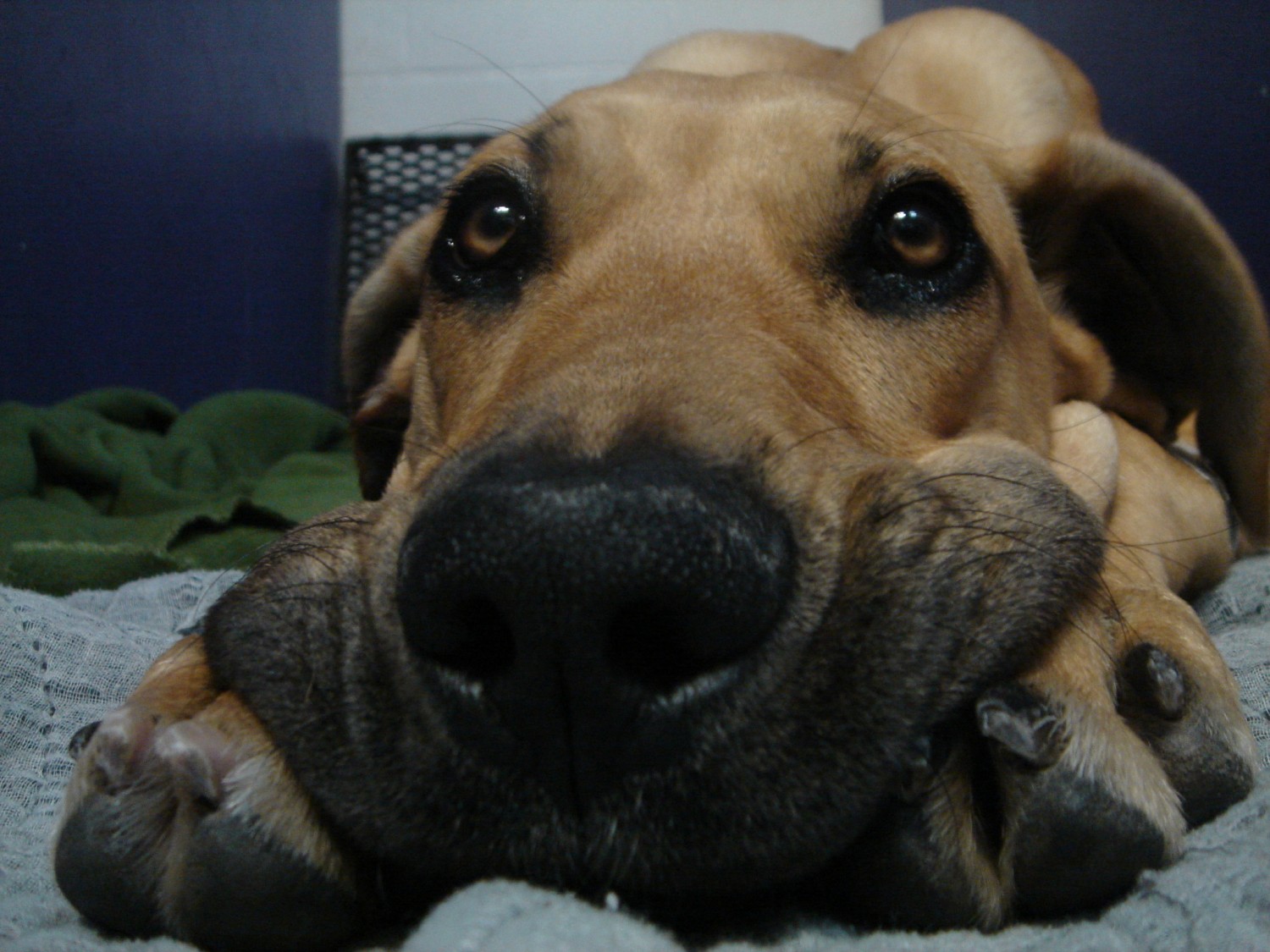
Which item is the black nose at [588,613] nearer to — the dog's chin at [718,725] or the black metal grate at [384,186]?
the dog's chin at [718,725]

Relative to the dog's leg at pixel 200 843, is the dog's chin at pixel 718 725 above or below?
above

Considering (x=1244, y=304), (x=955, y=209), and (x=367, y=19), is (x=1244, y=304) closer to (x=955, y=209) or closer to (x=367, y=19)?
(x=955, y=209)

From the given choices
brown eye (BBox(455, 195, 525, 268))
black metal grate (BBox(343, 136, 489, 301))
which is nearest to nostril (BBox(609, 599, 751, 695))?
brown eye (BBox(455, 195, 525, 268))

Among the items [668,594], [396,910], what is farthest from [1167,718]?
[396,910]

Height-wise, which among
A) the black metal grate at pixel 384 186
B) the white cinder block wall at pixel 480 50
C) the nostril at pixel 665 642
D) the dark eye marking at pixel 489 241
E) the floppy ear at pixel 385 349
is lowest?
the black metal grate at pixel 384 186

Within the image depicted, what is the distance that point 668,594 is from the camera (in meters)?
0.69

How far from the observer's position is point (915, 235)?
1.34 m

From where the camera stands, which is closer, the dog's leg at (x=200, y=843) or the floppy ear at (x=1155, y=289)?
the dog's leg at (x=200, y=843)

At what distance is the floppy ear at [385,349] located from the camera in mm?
1954

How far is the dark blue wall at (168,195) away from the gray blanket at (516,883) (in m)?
1.67

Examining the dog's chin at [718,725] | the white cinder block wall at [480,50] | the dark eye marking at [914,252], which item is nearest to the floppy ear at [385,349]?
the dark eye marking at [914,252]

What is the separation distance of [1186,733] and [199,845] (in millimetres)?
841

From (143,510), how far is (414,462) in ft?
5.46

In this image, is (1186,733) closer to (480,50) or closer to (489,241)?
(489,241)
